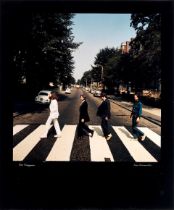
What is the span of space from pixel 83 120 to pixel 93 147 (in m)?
1.77

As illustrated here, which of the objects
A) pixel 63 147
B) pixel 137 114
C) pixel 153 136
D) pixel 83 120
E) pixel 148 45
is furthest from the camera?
pixel 148 45

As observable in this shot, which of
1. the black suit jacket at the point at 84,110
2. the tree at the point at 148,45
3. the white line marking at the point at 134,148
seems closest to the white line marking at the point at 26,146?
the black suit jacket at the point at 84,110

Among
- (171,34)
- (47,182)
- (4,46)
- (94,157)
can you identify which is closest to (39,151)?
(94,157)

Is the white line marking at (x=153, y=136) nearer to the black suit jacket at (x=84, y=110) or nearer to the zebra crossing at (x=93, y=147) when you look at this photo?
the zebra crossing at (x=93, y=147)

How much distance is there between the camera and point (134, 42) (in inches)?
1229

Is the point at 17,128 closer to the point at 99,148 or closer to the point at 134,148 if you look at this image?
the point at 99,148

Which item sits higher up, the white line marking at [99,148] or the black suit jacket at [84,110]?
the black suit jacket at [84,110]

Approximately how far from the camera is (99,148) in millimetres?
10258

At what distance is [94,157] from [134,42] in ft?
78.5

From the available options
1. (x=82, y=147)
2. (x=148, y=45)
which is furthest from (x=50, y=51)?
(x=82, y=147)

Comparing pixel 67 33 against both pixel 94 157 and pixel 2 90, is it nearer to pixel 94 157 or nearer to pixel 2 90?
pixel 94 157

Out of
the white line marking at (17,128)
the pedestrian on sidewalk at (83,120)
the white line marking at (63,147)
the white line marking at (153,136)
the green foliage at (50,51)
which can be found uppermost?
the green foliage at (50,51)

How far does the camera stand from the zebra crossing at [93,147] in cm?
905

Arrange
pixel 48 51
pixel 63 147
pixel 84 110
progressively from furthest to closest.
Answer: pixel 48 51 → pixel 84 110 → pixel 63 147
